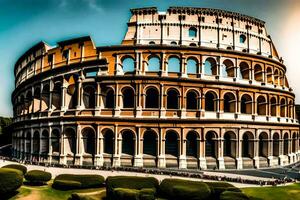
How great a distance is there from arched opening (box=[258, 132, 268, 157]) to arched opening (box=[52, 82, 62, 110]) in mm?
25380

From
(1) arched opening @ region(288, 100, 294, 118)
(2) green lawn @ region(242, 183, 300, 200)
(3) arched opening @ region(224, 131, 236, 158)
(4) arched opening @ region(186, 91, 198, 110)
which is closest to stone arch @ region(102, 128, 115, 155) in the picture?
(4) arched opening @ region(186, 91, 198, 110)

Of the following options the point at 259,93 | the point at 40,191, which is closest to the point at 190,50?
the point at 259,93

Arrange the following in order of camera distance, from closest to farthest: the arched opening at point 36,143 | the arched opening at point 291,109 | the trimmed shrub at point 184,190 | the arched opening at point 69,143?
1. the trimmed shrub at point 184,190
2. the arched opening at point 69,143
3. the arched opening at point 36,143
4. the arched opening at point 291,109

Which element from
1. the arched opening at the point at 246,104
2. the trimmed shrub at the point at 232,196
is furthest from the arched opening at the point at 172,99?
the trimmed shrub at the point at 232,196

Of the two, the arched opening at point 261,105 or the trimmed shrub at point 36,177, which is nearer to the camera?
the trimmed shrub at point 36,177

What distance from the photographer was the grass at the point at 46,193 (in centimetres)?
1966

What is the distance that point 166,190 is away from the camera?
19.2m

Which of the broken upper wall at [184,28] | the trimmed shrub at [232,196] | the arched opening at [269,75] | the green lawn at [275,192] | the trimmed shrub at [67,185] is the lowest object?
the green lawn at [275,192]

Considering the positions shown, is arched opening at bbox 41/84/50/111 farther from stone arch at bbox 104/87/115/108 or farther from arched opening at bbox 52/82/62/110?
stone arch at bbox 104/87/115/108

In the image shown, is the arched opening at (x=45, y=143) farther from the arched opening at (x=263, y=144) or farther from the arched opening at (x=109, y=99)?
the arched opening at (x=263, y=144)

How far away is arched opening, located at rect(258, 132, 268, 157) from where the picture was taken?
33938 mm

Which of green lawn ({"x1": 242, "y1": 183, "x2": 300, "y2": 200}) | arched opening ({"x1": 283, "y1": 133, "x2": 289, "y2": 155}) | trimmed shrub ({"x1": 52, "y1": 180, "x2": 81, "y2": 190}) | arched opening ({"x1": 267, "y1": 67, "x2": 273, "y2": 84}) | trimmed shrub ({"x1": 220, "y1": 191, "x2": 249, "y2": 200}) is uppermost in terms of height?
arched opening ({"x1": 267, "y1": 67, "x2": 273, "y2": 84})

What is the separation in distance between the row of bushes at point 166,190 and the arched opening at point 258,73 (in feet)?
63.6

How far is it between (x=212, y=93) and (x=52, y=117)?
18.6 metres
